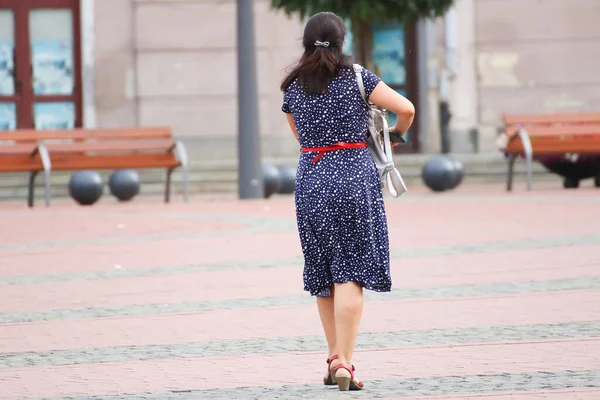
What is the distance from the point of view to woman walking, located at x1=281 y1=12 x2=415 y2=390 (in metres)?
6.39

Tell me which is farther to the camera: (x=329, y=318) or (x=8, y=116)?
(x=8, y=116)

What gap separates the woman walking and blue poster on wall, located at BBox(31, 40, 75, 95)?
18428 mm

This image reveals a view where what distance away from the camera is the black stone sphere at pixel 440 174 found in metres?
19.0

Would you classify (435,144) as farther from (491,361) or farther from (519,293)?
(491,361)

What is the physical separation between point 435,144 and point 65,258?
13.4 metres

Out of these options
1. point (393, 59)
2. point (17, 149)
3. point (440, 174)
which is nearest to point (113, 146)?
point (17, 149)

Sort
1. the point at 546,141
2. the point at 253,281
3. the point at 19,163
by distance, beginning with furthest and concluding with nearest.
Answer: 1. the point at 546,141
2. the point at 19,163
3. the point at 253,281

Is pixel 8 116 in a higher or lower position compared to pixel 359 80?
lower

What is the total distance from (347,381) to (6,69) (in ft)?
62.3

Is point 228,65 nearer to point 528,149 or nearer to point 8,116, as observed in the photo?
point 8,116

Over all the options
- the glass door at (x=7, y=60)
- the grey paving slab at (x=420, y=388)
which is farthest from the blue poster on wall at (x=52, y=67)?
the grey paving slab at (x=420, y=388)

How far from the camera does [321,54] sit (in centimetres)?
637

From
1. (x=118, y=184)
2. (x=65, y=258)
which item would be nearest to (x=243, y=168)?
(x=118, y=184)

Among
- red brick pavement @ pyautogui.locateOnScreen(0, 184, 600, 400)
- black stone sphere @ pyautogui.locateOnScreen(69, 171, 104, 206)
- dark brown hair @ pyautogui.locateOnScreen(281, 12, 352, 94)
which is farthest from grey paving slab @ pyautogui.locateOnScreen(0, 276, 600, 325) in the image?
black stone sphere @ pyautogui.locateOnScreen(69, 171, 104, 206)
